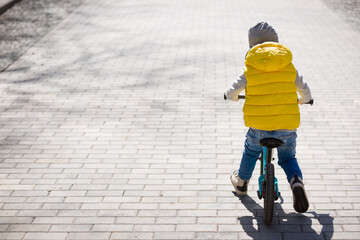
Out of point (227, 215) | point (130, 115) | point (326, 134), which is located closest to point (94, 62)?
point (130, 115)

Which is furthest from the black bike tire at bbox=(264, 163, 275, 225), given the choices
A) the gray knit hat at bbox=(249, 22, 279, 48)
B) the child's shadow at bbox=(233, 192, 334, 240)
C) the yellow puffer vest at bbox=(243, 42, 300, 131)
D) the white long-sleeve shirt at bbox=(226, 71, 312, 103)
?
the gray knit hat at bbox=(249, 22, 279, 48)

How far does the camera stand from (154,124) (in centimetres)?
630

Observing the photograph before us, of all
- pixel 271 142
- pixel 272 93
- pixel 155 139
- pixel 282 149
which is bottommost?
pixel 155 139

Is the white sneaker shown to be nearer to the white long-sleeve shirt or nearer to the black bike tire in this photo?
the black bike tire

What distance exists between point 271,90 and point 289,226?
1295 mm

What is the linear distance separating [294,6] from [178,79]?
27.1 feet

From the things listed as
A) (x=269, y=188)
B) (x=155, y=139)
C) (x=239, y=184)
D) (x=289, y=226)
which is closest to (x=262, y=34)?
(x=269, y=188)

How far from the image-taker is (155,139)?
5.83 metres

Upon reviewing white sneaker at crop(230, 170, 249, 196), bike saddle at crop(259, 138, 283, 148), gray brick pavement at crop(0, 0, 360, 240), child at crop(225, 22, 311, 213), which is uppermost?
child at crop(225, 22, 311, 213)

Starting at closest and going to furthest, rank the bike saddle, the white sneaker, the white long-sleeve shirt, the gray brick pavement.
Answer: the bike saddle < the white long-sleeve shirt < the gray brick pavement < the white sneaker

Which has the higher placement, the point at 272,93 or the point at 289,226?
the point at 272,93

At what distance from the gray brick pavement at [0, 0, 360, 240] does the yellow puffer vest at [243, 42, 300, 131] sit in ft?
3.29

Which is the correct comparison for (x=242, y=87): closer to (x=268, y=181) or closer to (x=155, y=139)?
(x=268, y=181)

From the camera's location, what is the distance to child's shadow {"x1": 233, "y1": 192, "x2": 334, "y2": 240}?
3830 millimetres
